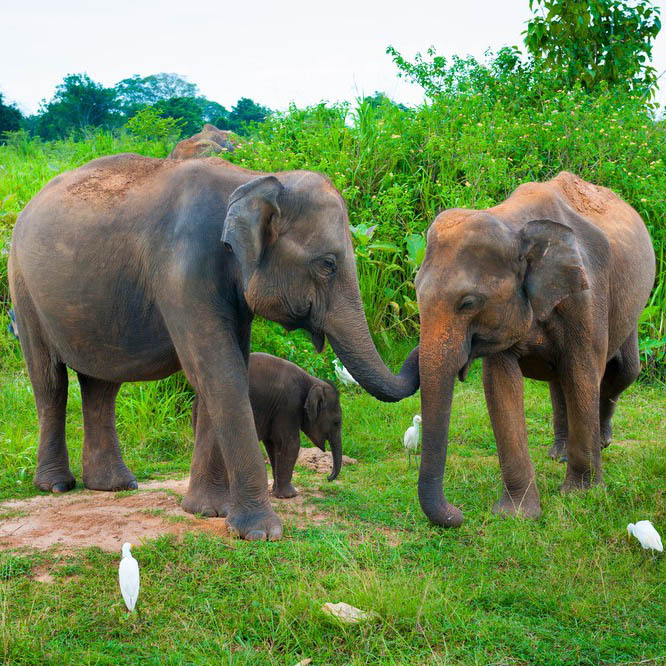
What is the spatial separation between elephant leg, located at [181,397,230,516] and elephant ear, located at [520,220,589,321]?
6.86ft

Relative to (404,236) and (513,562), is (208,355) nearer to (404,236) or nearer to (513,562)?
(513,562)

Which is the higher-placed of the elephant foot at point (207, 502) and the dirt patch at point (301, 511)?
the elephant foot at point (207, 502)

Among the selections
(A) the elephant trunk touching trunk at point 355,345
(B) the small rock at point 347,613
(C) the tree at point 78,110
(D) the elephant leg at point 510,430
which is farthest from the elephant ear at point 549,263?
(C) the tree at point 78,110

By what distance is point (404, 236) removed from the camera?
10430mm

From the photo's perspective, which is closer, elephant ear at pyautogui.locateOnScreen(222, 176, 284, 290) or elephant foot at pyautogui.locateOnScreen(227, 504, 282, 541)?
elephant ear at pyautogui.locateOnScreen(222, 176, 284, 290)

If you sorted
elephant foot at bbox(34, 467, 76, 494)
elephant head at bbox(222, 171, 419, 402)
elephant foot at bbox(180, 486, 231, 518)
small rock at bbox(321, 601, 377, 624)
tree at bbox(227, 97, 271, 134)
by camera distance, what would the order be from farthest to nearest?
tree at bbox(227, 97, 271, 134) → elephant foot at bbox(34, 467, 76, 494) → elephant foot at bbox(180, 486, 231, 518) → elephant head at bbox(222, 171, 419, 402) → small rock at bbox(321, 601, 377, 624)

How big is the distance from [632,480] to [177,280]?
129 inches

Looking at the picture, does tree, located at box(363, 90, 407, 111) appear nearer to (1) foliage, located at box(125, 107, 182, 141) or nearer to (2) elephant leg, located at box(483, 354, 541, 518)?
(1) foliage, located at box(125, 107, 182, 141)

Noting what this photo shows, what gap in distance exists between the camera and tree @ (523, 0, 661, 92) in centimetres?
1284

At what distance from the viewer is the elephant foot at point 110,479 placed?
6.40m

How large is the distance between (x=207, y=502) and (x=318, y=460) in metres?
1.75

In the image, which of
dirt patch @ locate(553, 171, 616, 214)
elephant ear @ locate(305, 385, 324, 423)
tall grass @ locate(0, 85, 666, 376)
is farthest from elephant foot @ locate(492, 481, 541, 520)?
tall grass @ locate(0, 85, 666, 376)

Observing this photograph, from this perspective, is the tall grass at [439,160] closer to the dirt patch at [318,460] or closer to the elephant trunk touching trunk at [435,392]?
the dirt patch at [318,460]

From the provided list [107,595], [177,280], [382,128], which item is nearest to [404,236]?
[382,128]
